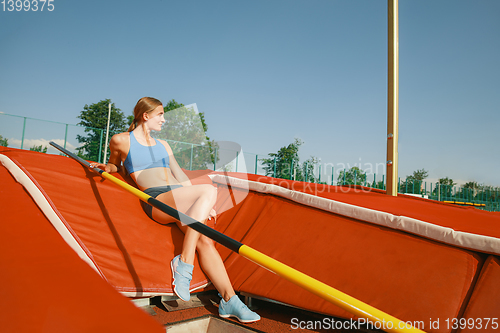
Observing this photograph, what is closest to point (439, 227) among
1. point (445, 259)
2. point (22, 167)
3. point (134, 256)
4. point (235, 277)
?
point (445, 259)

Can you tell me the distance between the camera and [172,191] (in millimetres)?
1700

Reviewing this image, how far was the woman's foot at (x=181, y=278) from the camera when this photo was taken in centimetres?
146

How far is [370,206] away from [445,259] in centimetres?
43

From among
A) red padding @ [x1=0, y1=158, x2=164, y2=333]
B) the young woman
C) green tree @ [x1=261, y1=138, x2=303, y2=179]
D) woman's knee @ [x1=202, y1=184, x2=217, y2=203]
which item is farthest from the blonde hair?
green tree @ [x1=261, y1=138, x2=303, y2=179]

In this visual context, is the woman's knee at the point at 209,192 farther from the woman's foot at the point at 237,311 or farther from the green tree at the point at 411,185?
the green tree at the point at 411,185

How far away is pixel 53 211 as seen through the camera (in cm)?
143

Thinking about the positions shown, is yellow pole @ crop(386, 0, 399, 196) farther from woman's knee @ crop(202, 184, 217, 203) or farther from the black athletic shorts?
the black athletic shorts

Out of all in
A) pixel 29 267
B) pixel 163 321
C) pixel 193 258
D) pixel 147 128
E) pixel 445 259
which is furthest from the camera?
pixel 147 128

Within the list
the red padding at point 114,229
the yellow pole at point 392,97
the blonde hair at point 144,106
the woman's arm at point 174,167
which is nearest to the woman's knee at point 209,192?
the red padding at point 114,229

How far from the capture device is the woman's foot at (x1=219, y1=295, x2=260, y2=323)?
4.56ft

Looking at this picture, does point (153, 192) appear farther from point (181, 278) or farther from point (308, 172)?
point (308, 172)

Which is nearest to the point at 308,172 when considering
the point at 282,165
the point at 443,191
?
the point at 282,165

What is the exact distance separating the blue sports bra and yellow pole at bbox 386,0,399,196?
2017 mm

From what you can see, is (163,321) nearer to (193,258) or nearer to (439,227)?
(193,258)
